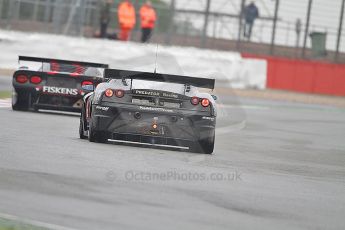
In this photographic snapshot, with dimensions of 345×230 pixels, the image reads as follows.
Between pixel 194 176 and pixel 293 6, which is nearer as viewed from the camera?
pixel 194 176

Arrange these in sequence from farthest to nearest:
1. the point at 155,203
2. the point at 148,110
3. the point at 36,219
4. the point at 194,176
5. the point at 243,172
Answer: the point at 148,110, the point at 243,172, the point at 194,176, the point at 155,203, the point at 36,219

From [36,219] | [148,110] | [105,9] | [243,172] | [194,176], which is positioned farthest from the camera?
[105,9]

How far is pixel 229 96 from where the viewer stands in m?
31.3

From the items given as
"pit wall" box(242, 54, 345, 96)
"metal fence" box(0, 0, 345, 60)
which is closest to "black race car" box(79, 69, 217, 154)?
"metal fence" box(0, 0, 345, 60)

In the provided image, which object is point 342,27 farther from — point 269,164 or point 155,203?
point 155,203

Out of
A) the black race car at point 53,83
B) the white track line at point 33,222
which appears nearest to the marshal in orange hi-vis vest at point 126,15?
the black race car at point 53,83

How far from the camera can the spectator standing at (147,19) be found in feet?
101

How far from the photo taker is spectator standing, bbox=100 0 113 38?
30.6 meters

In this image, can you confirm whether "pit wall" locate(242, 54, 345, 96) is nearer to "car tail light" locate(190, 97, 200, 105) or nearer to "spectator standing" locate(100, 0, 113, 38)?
"spectator standing" locate(100, 0, 113, 38)

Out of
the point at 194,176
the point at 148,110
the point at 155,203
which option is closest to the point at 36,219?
the point at 155,203

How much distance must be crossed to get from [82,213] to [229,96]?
79.9 feet

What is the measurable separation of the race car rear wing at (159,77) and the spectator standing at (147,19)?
18.2 metres

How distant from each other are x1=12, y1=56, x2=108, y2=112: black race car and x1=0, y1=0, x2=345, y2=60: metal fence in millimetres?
12721

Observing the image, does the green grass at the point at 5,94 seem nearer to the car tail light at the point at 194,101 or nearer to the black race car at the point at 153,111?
the black race car at the point at 153,111
